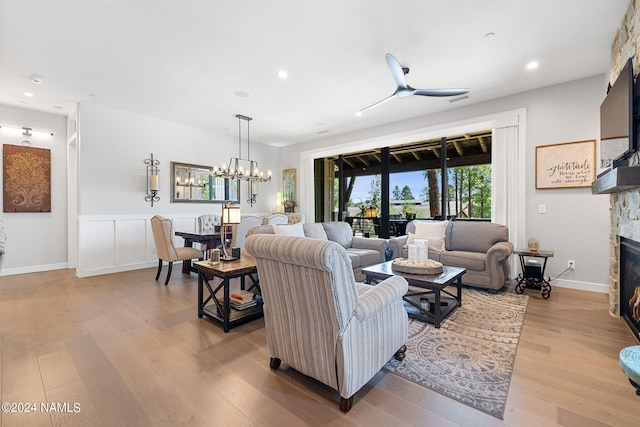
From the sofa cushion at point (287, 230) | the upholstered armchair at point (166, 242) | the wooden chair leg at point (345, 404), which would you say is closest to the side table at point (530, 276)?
the sofa cushion at point (287, 230)

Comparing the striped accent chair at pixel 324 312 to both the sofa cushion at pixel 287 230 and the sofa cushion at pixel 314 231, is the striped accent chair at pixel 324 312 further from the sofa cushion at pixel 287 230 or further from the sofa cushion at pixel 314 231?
the sofa cushion at pixel 314 231

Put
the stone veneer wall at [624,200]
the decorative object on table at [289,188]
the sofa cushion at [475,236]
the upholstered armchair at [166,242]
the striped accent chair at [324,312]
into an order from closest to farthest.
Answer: the striped accent chair at [324,312], the stone veneer wall at [624,200], the sofa cushion at [475,236], the upholstered armchair at [166,242], the decorative object on table at [289,188]

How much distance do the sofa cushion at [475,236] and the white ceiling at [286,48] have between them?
202cm

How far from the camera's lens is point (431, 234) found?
4293mm

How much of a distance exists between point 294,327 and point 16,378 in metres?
1.92

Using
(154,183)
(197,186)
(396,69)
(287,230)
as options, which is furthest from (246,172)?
(396,69)

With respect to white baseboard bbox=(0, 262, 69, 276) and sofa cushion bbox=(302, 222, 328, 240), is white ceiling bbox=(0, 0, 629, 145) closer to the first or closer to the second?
sofa cushion bbox=(302, 222, 328, 240)

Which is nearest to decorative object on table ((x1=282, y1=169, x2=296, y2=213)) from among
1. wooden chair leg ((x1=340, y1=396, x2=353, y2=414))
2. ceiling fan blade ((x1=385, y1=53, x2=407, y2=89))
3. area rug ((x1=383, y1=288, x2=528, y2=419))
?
ceiling fan blade ((x1=385, y1=53, x2=407, y2=89))

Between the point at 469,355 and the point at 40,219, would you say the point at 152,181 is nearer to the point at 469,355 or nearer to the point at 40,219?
the point at 40,219

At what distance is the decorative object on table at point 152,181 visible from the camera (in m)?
5.24

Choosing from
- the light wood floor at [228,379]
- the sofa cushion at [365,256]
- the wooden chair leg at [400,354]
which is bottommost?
the light wood floor at [228,379]

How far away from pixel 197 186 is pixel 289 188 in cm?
239

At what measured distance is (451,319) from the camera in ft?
9.12

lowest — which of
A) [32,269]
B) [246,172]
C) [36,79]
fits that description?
[32,269]
